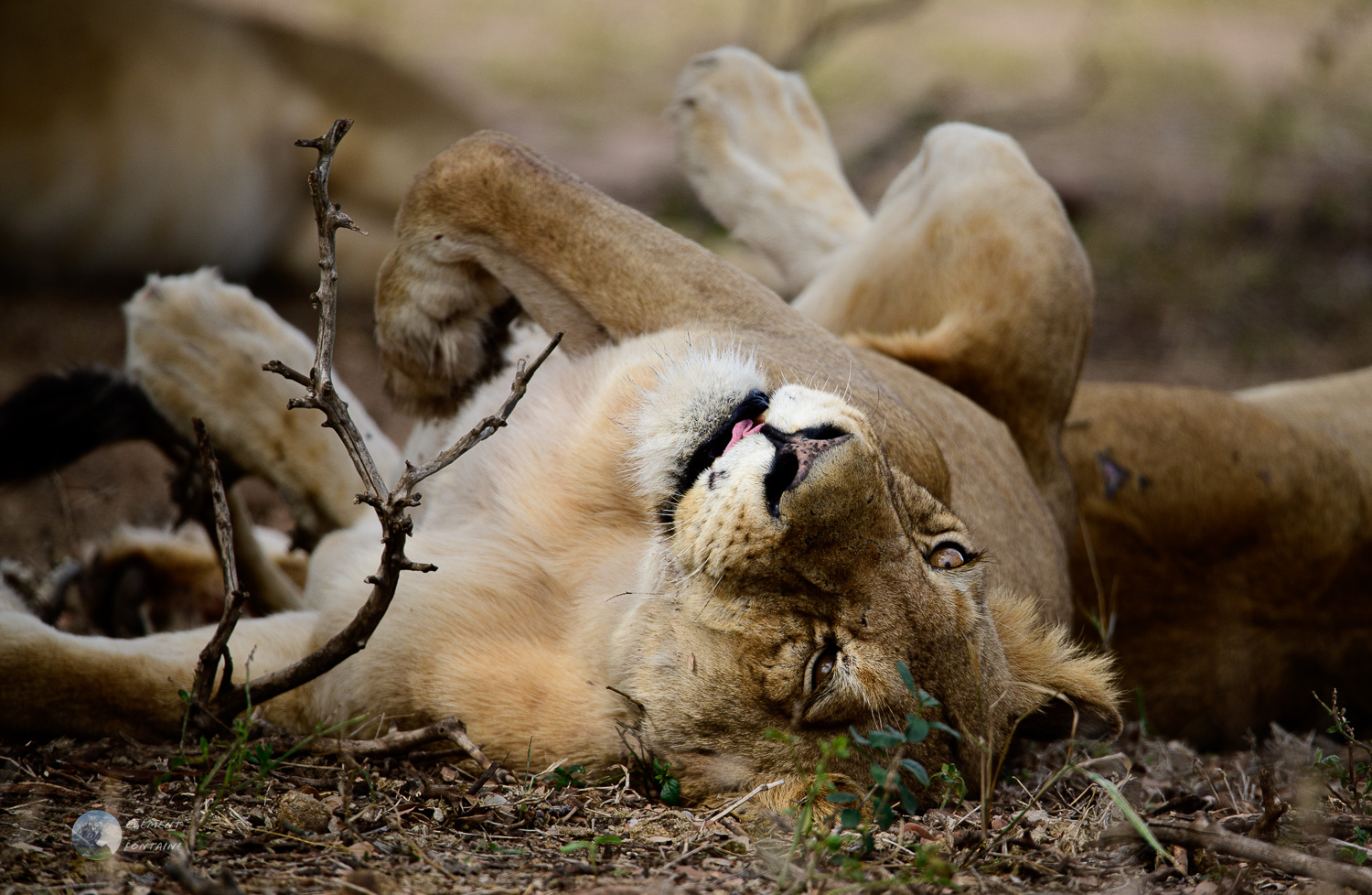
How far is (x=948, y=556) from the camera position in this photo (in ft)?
7.73

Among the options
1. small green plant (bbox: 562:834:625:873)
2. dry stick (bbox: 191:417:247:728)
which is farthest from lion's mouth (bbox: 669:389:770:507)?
dry stick (bbox: 191:417:247:728)

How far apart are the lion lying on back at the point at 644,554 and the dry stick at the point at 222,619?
132 millimetres

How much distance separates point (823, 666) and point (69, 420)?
216 cm

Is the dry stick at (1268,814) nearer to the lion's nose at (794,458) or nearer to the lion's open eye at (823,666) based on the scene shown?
the lion's open eye at (823,666)

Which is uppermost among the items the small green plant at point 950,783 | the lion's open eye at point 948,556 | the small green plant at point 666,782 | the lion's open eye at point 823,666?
the lion's open eye at point 948,556

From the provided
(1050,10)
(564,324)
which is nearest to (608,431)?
(564,324)

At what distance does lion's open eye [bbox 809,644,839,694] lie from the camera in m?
2.14

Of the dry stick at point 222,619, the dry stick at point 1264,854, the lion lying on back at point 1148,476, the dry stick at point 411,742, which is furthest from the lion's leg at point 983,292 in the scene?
the dry stick at point 222,619

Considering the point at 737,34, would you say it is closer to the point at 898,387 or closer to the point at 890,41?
the point at 890,41

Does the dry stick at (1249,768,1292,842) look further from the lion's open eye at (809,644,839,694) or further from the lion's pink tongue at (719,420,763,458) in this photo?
the lion's pink tongue at (719,420,763,458)

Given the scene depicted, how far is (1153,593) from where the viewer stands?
360cm

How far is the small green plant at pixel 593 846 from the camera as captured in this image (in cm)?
191

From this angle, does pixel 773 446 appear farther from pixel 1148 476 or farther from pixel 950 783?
pixel 1148 476

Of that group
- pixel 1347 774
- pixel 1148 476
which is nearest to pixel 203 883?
pixel 1347 774
